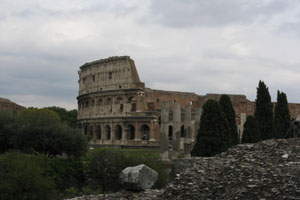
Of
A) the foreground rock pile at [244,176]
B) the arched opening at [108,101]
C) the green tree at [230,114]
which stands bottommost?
the foreground rock pile at [244,176]

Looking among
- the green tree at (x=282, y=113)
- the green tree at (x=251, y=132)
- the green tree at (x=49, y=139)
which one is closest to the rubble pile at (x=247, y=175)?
the green tree at (x=251, y=132)

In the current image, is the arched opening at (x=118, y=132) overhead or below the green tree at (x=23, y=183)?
overhead

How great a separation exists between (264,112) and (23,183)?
19096mm

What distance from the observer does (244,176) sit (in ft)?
33.2

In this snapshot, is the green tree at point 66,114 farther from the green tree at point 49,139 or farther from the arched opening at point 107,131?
the green tree at point 49,139

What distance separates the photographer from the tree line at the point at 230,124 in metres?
19.3

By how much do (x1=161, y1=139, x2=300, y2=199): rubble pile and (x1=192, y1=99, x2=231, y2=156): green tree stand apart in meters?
6.09

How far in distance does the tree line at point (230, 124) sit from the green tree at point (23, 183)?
8.52m

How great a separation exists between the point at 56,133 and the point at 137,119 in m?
22.4

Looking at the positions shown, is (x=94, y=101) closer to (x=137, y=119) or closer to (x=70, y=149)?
(x=137, y=119)

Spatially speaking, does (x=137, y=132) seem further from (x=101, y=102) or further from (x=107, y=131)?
(x=101, y=102)

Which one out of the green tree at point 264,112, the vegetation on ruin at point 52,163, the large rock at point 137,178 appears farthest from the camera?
the green tree at point 264,112

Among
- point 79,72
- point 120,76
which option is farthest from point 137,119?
point 79,72

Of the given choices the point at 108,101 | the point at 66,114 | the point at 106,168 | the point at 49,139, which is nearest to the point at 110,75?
the point at 108,101
